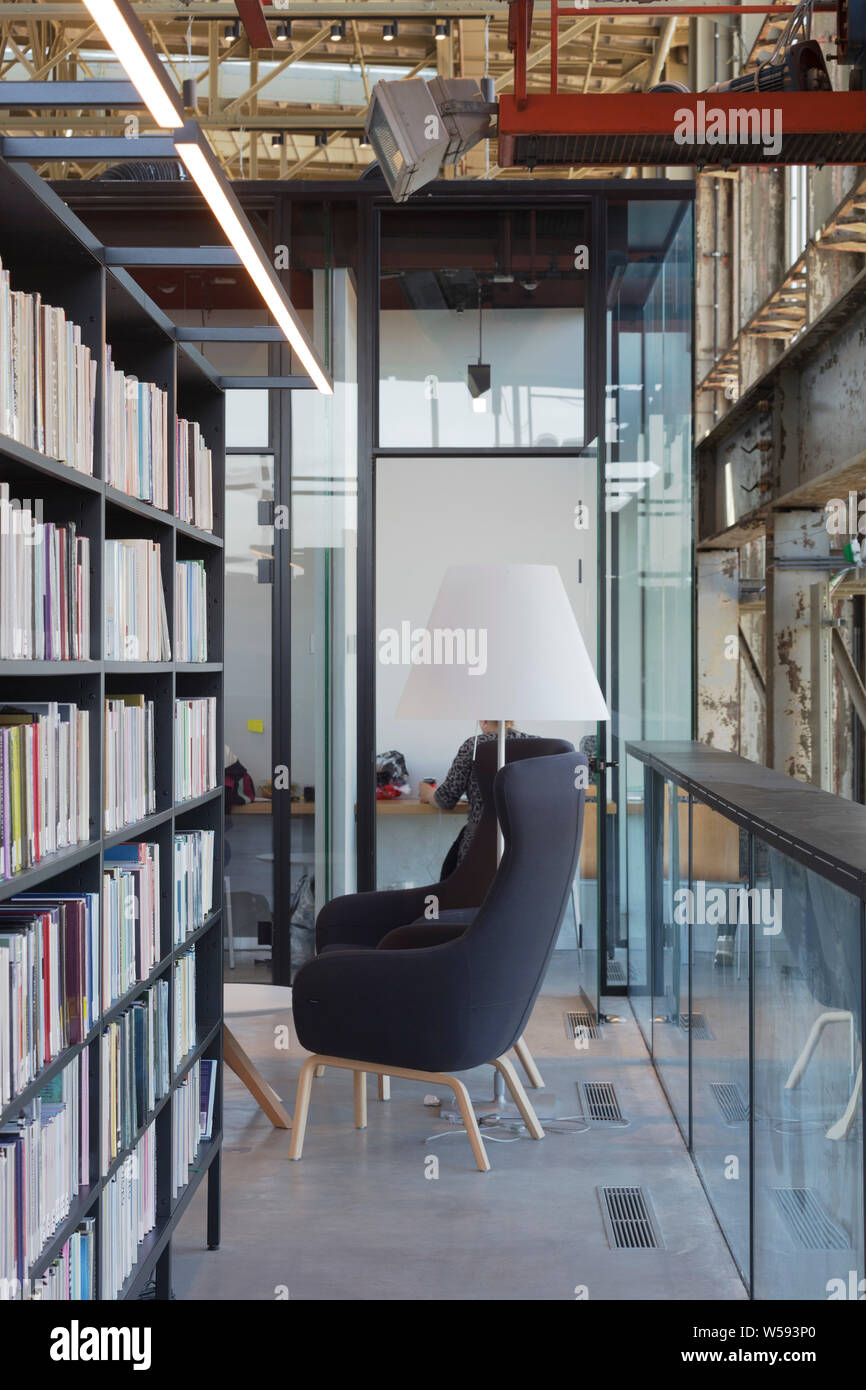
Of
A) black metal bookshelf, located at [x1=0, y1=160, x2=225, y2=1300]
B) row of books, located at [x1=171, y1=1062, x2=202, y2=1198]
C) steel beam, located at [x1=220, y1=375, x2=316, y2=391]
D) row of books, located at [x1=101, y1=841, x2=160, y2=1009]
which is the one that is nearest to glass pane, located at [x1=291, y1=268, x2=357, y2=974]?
steel beam, located at [x1=220, y1=375, x2=316, y2=391]

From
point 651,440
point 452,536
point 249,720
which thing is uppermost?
point 651,440

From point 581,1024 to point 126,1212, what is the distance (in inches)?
129

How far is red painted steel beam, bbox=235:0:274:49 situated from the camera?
3.90m

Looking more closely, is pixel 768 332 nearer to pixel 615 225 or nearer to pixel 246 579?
pixel 615 225

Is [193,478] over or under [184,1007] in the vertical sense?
over

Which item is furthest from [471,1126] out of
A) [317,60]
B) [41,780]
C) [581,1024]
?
[317,60]

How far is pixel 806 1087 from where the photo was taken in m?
2.35

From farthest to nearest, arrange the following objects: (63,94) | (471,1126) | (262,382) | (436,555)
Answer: (436,555) → (471,1126) → (262,382) → (63,94)

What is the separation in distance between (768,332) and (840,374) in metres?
2.28

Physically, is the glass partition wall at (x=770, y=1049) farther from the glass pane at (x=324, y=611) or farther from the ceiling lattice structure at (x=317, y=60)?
the ceiling lattice structure at (x=317, y=60)

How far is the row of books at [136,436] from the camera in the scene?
2477 mm

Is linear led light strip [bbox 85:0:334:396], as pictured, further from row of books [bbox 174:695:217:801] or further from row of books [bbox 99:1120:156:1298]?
row of books [bbox 99:1120:156:1298]

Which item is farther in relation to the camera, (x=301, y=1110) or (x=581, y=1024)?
(x=581, y=1024)

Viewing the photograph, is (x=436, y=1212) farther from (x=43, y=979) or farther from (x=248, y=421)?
(x=248, y=421)
